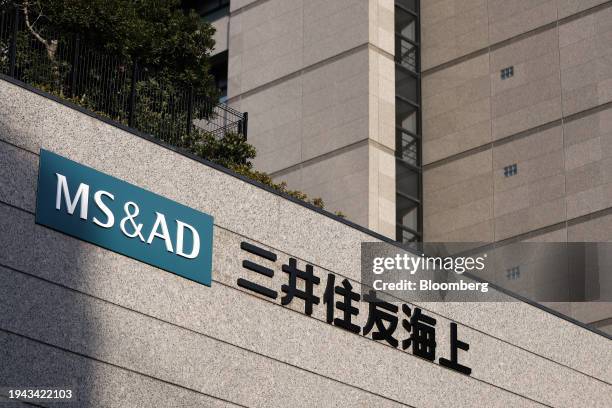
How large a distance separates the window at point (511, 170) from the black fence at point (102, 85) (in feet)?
46.0

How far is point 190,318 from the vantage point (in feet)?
80.5

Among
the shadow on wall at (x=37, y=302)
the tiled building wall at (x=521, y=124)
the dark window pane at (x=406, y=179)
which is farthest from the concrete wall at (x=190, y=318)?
the dark window pane at (x=406, y=179)

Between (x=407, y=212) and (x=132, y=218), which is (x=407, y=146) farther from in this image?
(x=132, y=218)

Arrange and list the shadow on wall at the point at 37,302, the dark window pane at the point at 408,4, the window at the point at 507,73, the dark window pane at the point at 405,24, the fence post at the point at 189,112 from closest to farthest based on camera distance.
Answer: the shadow on wall at the point at 37,302, the fence post at the point at 189,112, the window at the point at 507,73, the dark window pane at the point at 405,24, the dark window pane at the point at 408,4

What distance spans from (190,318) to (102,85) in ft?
19.6

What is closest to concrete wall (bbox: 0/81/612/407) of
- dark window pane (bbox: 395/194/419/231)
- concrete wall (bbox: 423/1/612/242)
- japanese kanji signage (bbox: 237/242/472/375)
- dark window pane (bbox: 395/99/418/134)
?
japanese kanji signage (bbox: 237/242/472/375)

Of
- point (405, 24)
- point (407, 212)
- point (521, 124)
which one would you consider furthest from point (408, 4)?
point (407, 212)

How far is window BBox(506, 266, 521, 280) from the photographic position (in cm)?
4156

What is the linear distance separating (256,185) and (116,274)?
4206 mm

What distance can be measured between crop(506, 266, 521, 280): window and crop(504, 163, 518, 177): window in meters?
3.01

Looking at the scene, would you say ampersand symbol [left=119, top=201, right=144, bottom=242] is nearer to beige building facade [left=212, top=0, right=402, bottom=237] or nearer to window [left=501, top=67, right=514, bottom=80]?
beige building facade [left=212, top=0, right=402, bottom=237]

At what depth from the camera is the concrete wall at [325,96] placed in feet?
140

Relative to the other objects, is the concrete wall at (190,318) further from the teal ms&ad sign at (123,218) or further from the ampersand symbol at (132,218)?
the ampersand symbol at (132,218)

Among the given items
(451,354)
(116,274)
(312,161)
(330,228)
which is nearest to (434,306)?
(451,354)
